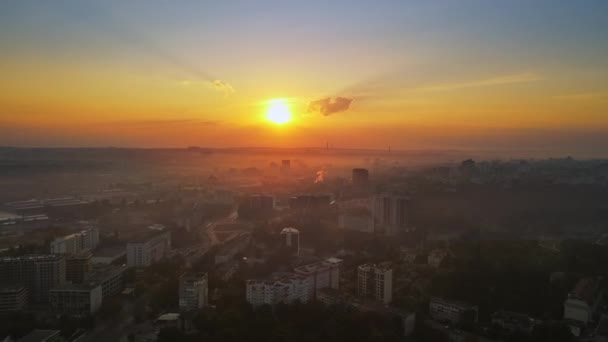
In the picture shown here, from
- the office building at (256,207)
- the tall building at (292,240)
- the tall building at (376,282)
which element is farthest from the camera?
the office building at (256,207)

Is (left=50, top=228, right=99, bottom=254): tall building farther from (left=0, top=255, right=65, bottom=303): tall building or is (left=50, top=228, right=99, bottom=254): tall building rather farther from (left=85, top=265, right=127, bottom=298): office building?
(left=85, top=265, right=127, bottom=298): office building

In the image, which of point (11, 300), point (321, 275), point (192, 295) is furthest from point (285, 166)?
point (11, 300)

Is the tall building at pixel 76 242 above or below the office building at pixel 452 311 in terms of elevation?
above

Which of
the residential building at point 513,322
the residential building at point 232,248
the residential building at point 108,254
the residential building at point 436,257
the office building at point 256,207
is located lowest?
the residential building at point 513,322

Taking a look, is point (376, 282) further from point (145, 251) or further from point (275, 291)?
point (145, 251)

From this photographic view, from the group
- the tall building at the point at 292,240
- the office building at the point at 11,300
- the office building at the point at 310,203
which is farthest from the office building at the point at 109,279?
the office building at the point at 310,203

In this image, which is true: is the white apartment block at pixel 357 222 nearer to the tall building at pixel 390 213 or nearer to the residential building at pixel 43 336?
the tall building at pixel 390 213

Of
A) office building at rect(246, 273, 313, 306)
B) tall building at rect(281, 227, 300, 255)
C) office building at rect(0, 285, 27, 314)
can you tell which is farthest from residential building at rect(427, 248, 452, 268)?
office building at rect(0, 285, 27, 314)
